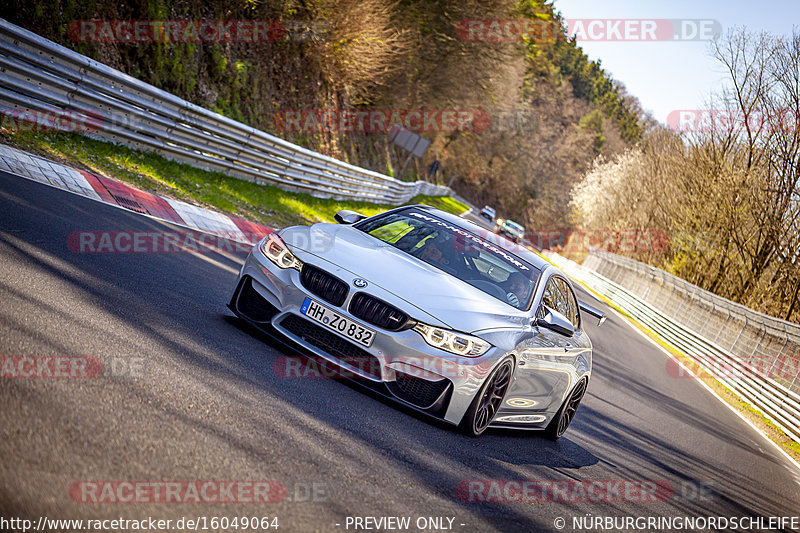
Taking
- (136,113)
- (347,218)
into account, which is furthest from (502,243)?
(136,113)

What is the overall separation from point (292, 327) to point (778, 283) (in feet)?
97.6

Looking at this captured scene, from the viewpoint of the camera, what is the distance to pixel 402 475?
16.0 ft

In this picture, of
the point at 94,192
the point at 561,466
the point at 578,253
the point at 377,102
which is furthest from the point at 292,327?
the point at 578,253

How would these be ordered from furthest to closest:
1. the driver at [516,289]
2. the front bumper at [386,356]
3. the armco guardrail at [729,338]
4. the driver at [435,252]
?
the armco guardrail at [729,338] → the driver at [435,252] → the driver at [516,289] → the front bumper at [386,356]

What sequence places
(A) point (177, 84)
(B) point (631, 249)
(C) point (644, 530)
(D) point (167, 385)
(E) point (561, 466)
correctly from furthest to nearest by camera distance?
(B) point (631, 249) → (A) point (177, 84) → (E) point (561, 466) → (C) point (644, 530) → (D) point (167, 385)

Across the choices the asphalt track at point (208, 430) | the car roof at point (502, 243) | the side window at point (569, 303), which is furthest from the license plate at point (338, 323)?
the side window at point (569, 303)

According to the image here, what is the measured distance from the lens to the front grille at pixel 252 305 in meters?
6.36

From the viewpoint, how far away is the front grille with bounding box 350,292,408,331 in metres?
5.89

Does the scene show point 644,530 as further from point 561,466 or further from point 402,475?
point 402,475

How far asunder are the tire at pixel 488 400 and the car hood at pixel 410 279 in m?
0.36

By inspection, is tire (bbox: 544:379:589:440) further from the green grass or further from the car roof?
the green grass

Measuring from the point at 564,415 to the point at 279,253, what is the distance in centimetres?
336

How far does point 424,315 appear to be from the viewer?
5.91m

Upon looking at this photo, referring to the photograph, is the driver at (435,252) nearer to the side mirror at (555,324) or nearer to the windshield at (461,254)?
the windshield at (461,254)
